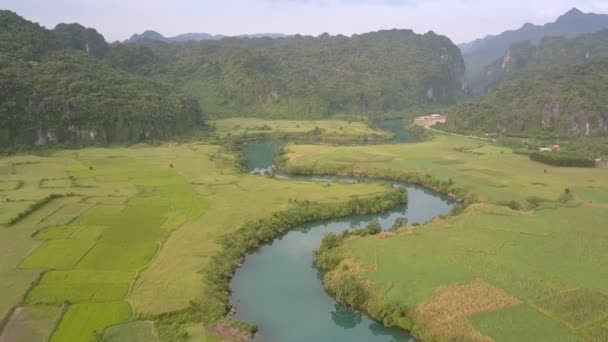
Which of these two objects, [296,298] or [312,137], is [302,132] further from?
[296,298]

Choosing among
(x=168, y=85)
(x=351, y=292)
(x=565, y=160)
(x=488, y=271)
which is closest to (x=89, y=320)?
(x=351, y=292)

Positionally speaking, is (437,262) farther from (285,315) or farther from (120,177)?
(120,177)

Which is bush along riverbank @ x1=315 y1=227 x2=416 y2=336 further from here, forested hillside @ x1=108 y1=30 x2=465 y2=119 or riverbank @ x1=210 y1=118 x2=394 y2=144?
forested hillside @ x1=108 y1=30 x2=465 y2=119

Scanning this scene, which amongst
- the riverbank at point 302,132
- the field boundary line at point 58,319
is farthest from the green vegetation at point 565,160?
the field boundary line at point 58,319

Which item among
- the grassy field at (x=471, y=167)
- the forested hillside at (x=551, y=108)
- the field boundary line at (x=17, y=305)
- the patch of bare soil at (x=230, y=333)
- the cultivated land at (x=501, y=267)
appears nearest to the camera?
the patch of bare soil at (x=230, y=333)

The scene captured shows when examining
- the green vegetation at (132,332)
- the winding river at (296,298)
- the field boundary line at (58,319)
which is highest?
the field boundary line at (58,319)

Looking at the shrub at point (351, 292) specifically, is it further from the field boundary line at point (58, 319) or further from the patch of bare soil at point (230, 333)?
the field boundary line at point (58, 319)
